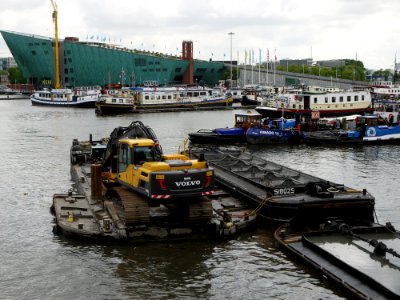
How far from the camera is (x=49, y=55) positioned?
5556 inches

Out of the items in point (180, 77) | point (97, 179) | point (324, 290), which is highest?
point (180, 77)

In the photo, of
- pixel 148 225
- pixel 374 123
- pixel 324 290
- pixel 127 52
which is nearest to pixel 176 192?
pixel 148 225

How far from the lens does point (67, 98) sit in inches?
3871

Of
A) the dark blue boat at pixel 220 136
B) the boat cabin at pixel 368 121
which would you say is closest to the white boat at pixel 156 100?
the dark blue boat at pixel 220 136

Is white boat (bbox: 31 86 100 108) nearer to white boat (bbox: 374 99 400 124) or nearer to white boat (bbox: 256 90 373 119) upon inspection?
white boat (bbox: 256 90 373 119)

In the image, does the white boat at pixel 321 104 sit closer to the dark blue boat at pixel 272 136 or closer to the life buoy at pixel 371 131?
the dark blue boat at pixel 272 136

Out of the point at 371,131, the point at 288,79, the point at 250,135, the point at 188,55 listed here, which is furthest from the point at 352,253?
the point at 188,55

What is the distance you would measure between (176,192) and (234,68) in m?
141

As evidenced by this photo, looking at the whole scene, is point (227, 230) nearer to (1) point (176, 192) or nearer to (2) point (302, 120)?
(1) point (176, 192)

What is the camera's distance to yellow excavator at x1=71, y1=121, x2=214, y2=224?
1583 cm

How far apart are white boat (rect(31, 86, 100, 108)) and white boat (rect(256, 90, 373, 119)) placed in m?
42.5

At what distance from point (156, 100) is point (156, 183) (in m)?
71.1

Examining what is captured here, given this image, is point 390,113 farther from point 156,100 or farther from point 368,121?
point 156,100

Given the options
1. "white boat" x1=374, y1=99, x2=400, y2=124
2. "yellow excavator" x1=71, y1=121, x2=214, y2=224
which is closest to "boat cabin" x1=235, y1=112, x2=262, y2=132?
"white boat" x1=374, y1=99, x2=400, y2=124
